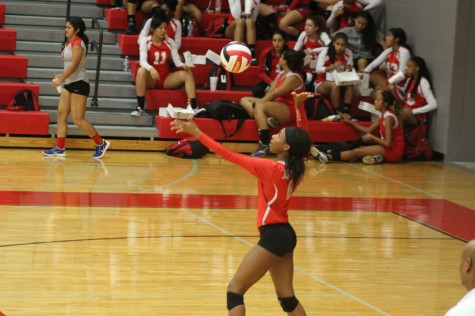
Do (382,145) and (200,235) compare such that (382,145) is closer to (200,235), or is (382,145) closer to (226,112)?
(226,112)

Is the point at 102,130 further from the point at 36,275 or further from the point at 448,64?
the point at 36,275

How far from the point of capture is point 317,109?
14.1 m

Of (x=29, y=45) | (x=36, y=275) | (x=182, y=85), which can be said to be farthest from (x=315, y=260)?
(x=29, y=45)

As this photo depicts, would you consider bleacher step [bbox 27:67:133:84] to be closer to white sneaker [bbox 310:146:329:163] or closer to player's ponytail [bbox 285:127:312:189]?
white sneaker [bbox 310:146:329:163]

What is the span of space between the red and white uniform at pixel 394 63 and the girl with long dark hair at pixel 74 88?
4512 millimetres

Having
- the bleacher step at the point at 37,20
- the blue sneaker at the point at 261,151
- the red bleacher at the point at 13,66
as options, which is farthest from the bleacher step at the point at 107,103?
the blue sneaker at the point at 261,151

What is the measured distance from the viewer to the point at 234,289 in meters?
5.72

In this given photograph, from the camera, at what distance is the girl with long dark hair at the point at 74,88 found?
39.6 feet

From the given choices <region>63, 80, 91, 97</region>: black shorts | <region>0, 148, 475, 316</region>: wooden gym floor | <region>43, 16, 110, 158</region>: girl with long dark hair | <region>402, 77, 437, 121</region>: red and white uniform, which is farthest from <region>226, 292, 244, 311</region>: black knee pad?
<region>402, 77, 437, 121</region>: red and white uniform

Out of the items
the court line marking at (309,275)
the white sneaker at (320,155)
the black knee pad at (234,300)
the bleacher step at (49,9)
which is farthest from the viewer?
the bleacher step at (49,9)

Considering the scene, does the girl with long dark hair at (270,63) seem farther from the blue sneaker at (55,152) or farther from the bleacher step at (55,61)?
the blue sneaker at (55,152)

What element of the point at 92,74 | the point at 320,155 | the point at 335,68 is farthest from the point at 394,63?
the point at 92,74

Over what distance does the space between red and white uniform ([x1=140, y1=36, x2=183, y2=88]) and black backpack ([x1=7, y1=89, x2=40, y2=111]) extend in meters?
1.59

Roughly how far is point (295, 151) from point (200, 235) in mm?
3462
